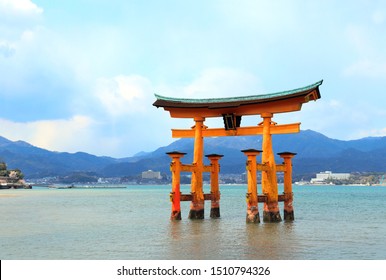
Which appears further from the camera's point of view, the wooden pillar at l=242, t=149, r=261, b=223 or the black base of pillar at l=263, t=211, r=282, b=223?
the black base of pillar at l=263, t=211, r=282, b=223

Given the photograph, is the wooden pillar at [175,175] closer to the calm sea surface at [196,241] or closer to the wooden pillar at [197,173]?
the wooden pillar at [197,173]

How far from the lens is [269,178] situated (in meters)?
27.3

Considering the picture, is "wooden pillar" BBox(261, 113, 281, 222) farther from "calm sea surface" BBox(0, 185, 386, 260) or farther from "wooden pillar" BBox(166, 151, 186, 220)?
"wooden pillar" BBox(166, 151, 186, 220)

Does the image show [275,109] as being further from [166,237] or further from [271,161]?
[166,237]

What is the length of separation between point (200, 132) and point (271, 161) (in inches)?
186

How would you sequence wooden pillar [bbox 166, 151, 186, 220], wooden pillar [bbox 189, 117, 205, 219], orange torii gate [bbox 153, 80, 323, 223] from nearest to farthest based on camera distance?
1. orange torii gate [bbox 153, 80, 323, 223]
2. wooden pillar [bbox 166, 151, 186, 220]
3. wooden pillar [bbox 189, 117, 205, 219]

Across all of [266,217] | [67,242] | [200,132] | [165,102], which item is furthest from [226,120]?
[67,242]

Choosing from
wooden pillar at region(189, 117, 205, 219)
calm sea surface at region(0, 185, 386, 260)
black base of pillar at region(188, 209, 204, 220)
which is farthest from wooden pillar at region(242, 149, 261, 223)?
black base of pillar at region(188, 209, 204, 220)

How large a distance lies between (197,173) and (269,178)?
4287 mm

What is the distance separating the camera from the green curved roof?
2617cm

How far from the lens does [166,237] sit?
23.9 m

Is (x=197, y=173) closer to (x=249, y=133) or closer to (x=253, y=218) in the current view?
(x=249, y=133)

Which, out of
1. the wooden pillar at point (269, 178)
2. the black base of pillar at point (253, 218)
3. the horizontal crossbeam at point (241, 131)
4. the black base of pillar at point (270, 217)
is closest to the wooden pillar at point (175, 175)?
the horizontal crossbeam at point (241, 131)
